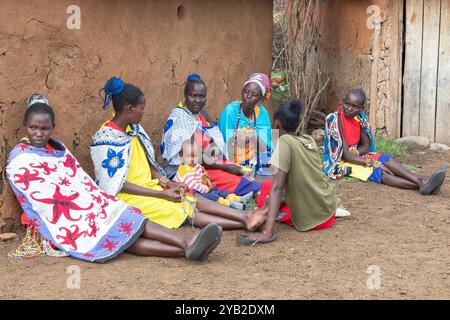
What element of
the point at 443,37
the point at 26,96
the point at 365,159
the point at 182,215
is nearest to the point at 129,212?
the point at 182,215

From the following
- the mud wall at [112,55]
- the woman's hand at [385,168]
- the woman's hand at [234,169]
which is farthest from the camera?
the woman's hand at [385,168]

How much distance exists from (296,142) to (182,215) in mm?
989

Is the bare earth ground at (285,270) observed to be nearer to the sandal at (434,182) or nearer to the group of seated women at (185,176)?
the group of seated women at (185,176)

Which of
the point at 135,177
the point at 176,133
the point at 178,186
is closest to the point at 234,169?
the point at 176,133

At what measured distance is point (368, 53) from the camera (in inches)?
308

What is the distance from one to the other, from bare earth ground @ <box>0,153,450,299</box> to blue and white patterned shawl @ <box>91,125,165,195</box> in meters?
0.62

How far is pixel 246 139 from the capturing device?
588 centimetres

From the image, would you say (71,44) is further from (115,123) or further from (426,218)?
(426,218)

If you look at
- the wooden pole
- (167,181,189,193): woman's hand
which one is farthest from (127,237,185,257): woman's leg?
the wooden pole

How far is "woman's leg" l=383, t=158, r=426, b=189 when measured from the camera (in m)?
5.96

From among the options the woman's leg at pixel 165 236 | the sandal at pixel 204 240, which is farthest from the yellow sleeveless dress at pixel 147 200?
the sandal at pixel 204 240

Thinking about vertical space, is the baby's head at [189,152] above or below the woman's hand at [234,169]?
above

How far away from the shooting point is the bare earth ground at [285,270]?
→ 363 centimetres

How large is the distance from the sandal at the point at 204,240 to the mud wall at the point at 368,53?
14.6 feet
